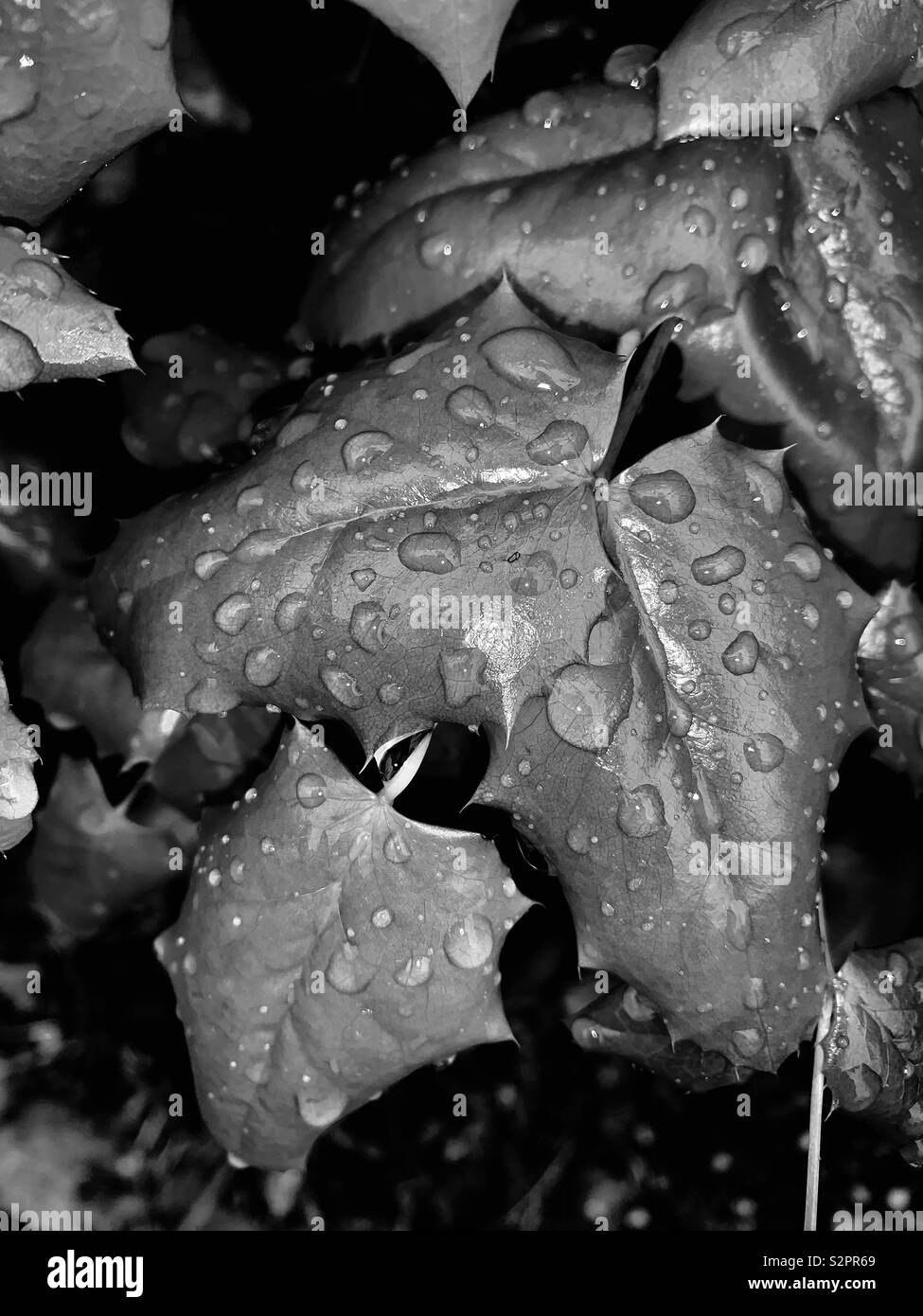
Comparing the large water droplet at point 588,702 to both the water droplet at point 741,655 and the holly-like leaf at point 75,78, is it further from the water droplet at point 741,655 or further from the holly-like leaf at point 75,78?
the holly-like leaf at point 75,78

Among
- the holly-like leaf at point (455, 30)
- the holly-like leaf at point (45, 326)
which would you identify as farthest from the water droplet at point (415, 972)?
the holly-like leaf at point (455, 30)

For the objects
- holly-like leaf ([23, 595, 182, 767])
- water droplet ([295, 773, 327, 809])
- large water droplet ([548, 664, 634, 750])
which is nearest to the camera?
large water droplet ([548, 664, 634, 750])

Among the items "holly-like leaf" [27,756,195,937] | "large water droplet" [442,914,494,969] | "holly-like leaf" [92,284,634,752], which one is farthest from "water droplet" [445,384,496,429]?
"holly-like leaf" [27,756,195,937]

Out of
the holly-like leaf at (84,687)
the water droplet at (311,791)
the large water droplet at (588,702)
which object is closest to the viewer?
the large water droplet at (588,702)

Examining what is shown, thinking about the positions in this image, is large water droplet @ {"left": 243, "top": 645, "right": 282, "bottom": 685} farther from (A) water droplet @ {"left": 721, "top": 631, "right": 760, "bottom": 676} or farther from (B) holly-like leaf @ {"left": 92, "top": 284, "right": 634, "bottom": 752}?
(A) water droplet @ {"left": 721, "top": 631, "right": 760, "bottom": 676}

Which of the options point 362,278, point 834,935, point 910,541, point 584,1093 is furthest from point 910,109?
point 584,1093

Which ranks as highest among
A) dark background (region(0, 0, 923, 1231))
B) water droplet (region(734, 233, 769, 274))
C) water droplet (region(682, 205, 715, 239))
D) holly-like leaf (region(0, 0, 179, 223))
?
holly-like leaf (region(0, 0, 179, 223))
